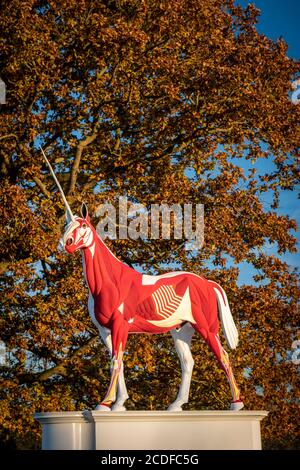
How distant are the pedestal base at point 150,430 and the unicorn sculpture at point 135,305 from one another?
32cm

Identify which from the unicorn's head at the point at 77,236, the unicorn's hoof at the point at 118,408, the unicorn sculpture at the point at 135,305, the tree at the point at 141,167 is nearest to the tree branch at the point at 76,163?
the tree at the point at 141,167

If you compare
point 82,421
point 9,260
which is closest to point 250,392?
point 9,260

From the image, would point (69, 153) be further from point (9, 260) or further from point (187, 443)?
point (187, 443)

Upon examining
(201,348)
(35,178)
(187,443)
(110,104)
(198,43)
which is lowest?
(187,443)

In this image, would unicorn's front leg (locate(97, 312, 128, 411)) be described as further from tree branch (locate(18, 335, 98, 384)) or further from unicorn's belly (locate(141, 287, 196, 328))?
tree branch (locate(18, 335, 98, 384))

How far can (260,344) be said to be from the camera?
1673 centimetres

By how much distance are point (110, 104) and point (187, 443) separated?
865 cm

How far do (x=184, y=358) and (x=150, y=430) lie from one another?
1444 millimetres

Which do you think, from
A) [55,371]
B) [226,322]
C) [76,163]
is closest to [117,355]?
[226,322]

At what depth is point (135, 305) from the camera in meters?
10.7

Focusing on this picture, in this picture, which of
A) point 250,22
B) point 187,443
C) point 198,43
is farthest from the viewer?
point 250,22

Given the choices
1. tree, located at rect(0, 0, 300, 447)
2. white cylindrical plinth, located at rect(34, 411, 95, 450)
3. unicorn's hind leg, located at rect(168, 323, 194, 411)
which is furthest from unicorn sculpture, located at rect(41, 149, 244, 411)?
tree, located at rect(0, 0, 300, 447)

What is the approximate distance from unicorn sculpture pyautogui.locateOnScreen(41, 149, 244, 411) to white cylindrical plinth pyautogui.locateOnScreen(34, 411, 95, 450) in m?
0.29

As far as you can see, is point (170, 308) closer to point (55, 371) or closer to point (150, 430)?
point (150, 430)
